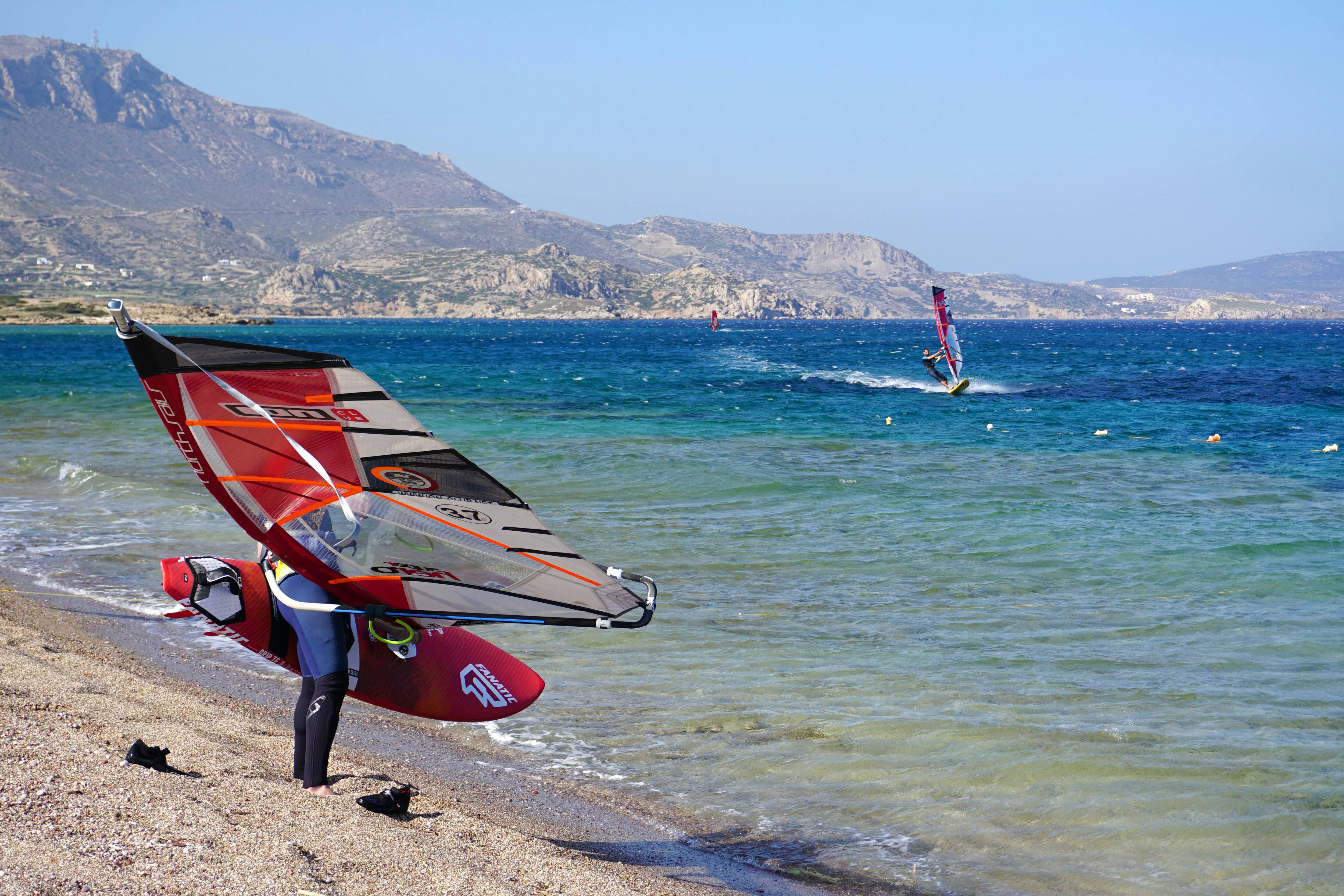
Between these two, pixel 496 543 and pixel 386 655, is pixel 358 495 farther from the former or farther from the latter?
pixel 386 655

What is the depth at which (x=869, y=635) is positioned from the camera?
31.2 feet

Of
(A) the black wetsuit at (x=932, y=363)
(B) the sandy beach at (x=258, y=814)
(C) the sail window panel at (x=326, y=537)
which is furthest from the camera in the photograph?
(A) the black wetsuit at (x=932, y=363)

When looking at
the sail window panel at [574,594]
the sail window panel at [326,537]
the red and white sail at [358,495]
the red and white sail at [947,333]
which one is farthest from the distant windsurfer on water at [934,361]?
the sail window panel at [326,537]

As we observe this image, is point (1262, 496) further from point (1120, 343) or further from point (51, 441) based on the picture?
point (1120, 343)

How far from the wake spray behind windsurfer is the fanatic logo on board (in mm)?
Result: 883

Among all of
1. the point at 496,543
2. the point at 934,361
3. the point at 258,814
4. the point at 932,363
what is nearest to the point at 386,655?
the point at 258,814

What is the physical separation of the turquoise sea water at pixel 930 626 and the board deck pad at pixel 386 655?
964 millimetres

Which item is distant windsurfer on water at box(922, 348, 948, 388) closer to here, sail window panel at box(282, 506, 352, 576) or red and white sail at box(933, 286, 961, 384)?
red and white sail at box(933, 286, 961, 384)

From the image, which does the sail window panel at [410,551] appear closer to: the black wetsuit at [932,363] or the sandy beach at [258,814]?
the sandy beach at [258,814]

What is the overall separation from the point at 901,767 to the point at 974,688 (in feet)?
5.36

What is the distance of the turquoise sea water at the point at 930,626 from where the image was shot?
19.9 ft

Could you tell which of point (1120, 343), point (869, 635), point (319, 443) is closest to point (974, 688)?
point (869, 635)

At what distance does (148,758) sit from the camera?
503 cm

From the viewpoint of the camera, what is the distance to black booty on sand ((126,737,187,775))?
16.5 ft
